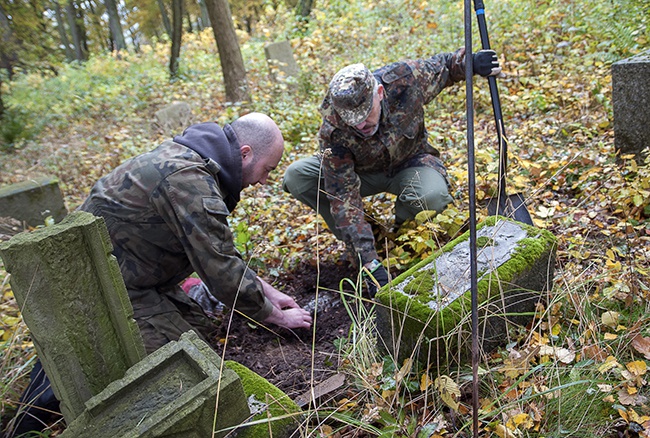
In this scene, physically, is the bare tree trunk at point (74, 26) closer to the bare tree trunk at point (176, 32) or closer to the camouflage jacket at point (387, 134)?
the bare tree trunk at point (176, 32)

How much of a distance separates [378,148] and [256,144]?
1.01m

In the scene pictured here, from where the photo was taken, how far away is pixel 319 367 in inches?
94.9

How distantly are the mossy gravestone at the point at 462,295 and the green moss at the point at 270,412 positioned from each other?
0.51 meters

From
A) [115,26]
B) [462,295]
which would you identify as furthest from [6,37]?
[462,295]

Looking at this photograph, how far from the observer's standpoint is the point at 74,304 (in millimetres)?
1779

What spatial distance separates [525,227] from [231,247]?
1.48m

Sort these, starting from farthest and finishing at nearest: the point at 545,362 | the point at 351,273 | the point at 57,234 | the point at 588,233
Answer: the point at 351,273 → the point at 588,233 → the point at 545,362 → the point at 57,234

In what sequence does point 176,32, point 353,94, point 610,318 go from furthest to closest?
point 176,32, point 353,94, point 610,318

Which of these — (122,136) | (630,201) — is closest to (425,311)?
(630,201)

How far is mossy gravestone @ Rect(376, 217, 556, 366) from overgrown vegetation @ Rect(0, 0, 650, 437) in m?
0.09

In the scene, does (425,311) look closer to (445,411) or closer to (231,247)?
(445,411)

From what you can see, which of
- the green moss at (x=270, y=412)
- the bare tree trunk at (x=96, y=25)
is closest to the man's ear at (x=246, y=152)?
the green moss at (x=270, y=412)

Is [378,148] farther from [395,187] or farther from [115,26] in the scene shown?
[115,26]

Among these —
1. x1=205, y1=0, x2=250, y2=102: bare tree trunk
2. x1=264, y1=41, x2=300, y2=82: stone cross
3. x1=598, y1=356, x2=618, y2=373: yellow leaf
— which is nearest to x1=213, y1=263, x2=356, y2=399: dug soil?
x1=598, y1=356, x2=618, y2=373: yellow leaf
